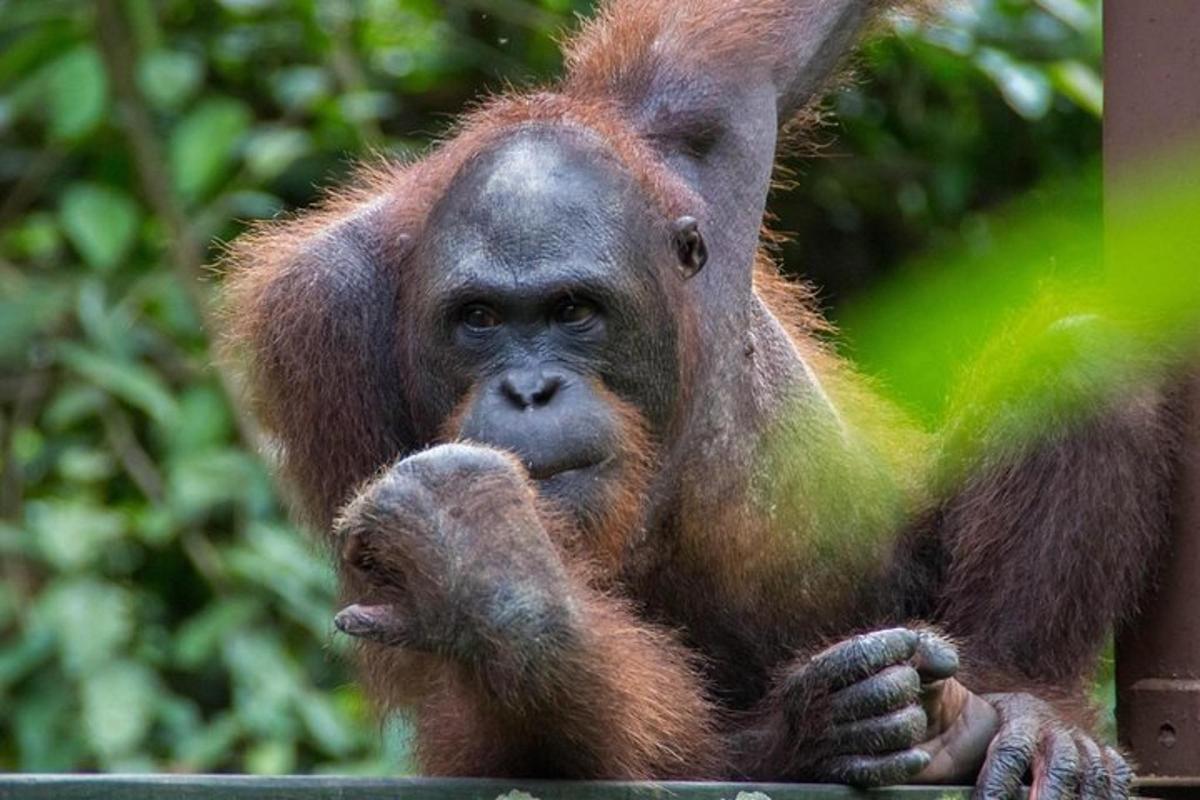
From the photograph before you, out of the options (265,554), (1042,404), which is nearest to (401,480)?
(1042,404)

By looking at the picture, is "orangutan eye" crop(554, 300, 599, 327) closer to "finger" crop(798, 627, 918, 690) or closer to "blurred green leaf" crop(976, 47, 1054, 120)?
"finger" crop(798, 627, 918, 690)

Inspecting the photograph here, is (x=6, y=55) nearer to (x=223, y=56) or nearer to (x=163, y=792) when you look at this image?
(x=223, y=56)

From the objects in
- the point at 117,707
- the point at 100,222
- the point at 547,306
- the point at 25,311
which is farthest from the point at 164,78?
the point at 547,306

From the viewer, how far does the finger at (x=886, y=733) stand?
1.99 metres

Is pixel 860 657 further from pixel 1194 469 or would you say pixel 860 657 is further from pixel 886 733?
pixel 1194 469

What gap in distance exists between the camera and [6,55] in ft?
13.6

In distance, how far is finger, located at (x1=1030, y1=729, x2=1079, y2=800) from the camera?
2.03m

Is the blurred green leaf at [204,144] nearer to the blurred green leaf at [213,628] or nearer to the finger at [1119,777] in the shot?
the blurred green leaf at [213,628]

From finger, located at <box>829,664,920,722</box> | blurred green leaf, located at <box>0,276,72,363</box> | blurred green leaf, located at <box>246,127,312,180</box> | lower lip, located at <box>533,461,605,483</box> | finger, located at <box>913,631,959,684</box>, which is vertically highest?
blurred green leaf, located at <box>246,127,312,180</box>

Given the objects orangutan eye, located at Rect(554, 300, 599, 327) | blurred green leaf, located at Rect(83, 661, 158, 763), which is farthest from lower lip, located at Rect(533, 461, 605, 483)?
blurred green leaf, located at Rect(83, 661, 158, 763)

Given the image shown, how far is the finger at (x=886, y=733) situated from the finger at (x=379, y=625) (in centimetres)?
52

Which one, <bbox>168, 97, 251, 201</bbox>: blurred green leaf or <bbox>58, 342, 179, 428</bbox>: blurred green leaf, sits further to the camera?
<bbox>168, 97, 251, 201</bbox>: blurred green leaf

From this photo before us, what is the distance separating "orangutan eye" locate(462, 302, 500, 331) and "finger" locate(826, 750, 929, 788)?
684mm

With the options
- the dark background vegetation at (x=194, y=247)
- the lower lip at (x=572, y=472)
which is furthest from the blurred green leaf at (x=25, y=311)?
the lower lip at (x=572, y=472)
